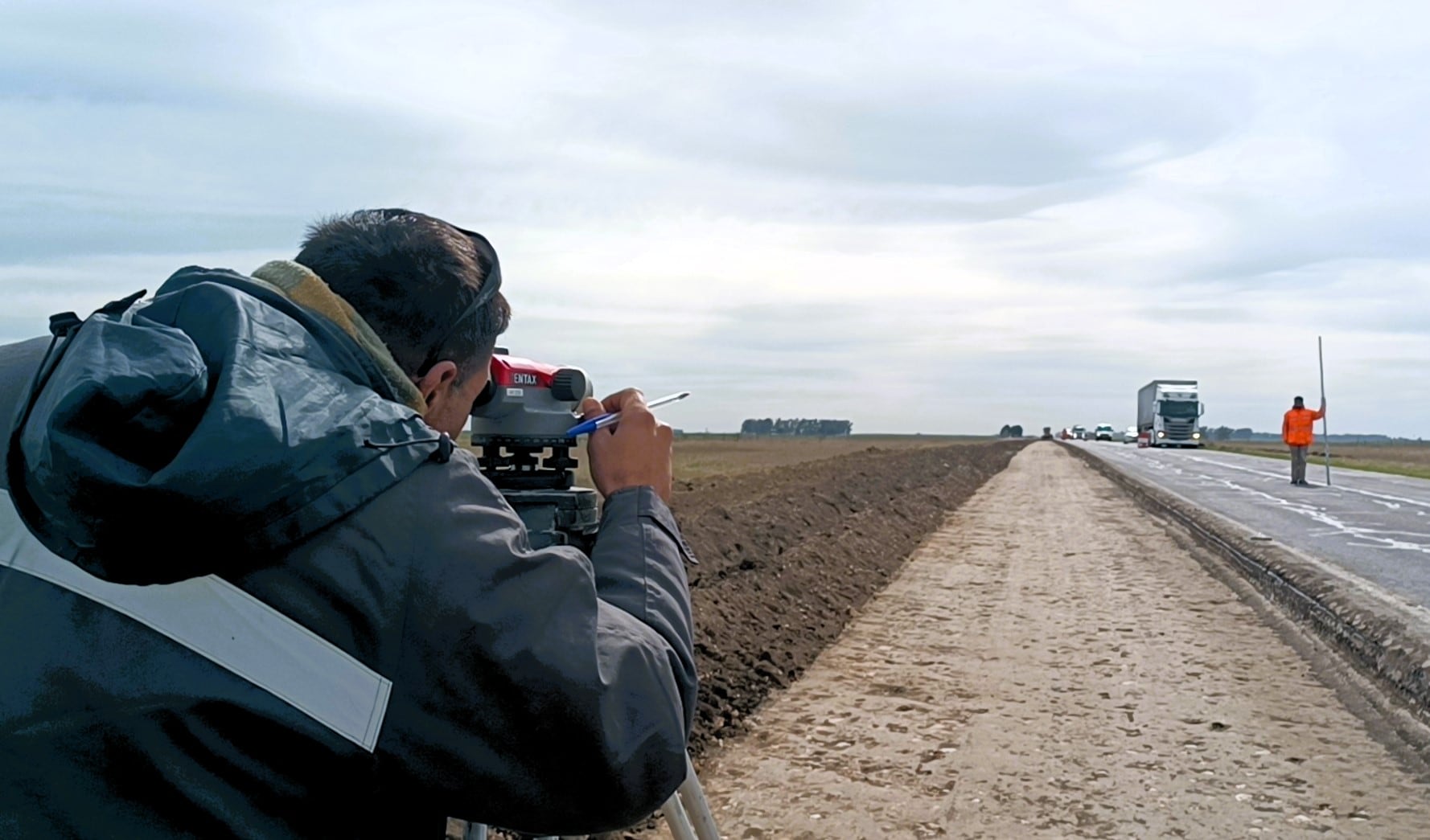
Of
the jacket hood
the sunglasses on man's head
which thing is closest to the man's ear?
the sunglasses on man's head

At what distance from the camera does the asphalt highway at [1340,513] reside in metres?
11.3

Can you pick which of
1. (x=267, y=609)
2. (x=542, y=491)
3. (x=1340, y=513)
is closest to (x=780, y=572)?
(x=542, y=491)

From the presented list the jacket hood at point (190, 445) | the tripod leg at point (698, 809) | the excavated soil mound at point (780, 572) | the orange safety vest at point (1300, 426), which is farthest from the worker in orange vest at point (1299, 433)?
the jacket hood at point (190, 445)

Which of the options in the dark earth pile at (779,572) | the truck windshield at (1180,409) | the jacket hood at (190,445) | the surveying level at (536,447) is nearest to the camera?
the jacket hood at (190,445)

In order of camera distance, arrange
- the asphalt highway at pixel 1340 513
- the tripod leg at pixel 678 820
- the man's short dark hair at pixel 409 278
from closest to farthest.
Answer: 1. the man's short dark hair at pixel 409 278
2. the tripod leg at pixel 678 820
3. the asphalt highway at pixel 1340 513

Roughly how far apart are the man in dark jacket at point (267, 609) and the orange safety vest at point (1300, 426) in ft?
88.2

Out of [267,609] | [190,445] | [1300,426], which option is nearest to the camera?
[190,445]

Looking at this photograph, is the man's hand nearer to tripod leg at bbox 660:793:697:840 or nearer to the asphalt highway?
tripod leg at bbox 660:793:697:840

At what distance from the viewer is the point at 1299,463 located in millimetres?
25578

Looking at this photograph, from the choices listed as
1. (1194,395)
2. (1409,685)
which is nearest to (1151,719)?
(1409,685)

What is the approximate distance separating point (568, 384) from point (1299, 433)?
26.6 metres

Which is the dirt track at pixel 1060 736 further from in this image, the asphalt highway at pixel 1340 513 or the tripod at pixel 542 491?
the tripod at pixel 542 491

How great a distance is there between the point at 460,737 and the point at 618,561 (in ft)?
1.28

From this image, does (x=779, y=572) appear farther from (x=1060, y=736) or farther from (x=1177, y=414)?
(x=1177, y=414)
